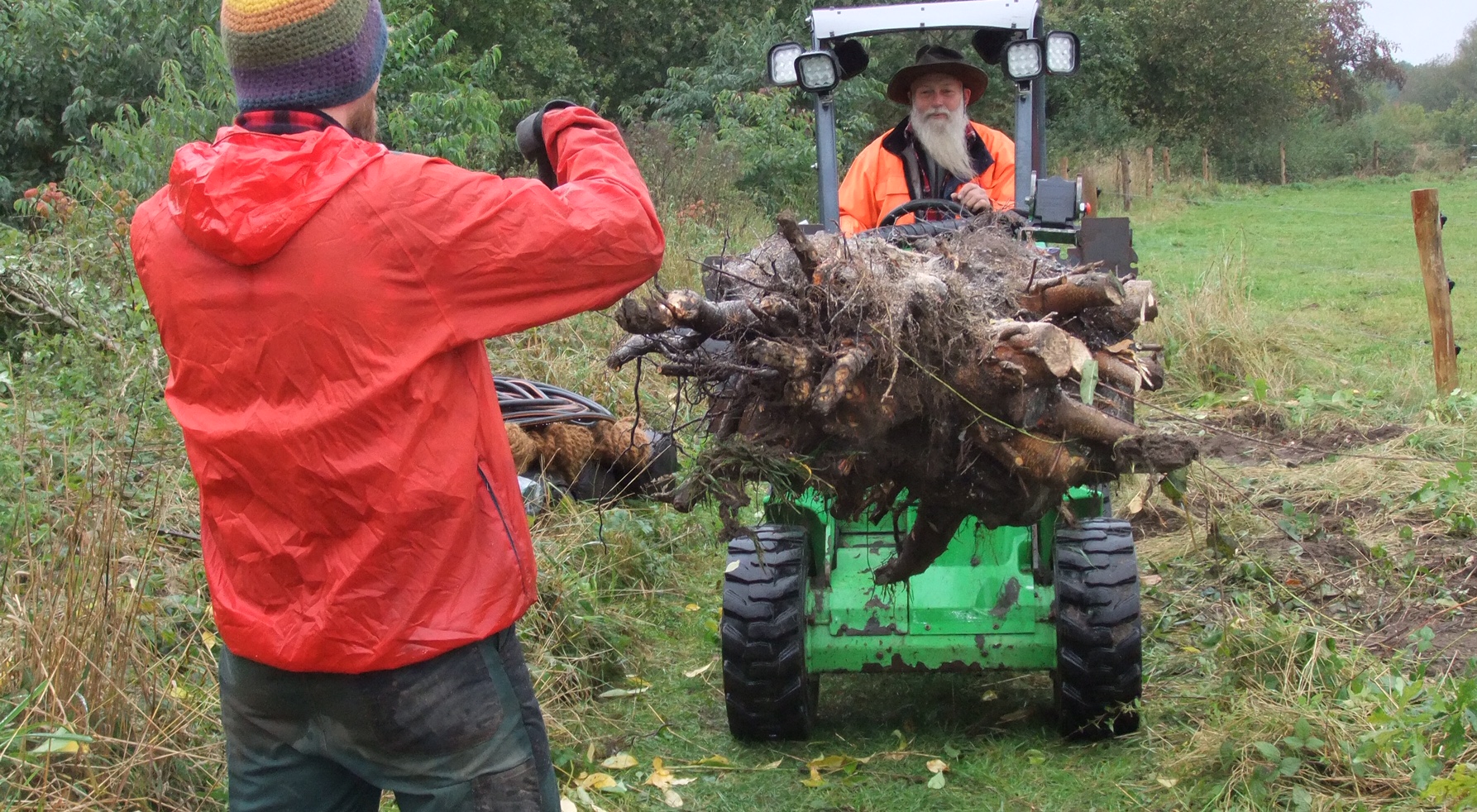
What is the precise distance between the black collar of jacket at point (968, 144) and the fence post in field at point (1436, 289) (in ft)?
11.7

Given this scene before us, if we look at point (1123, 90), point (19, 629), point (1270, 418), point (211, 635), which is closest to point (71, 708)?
point (19, 629)

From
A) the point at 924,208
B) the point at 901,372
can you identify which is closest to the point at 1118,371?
the point at 901,372

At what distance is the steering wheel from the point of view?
459cm

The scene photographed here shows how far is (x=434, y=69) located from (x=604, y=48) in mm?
13357

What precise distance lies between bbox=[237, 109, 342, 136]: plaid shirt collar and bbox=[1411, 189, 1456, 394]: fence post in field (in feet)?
23.3

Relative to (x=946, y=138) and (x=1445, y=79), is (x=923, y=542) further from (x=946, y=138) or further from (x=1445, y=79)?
(x=1445, y=79)

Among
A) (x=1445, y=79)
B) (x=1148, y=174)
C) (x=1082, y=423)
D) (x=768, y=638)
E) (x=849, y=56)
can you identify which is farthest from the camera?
(x=1445, y=79)

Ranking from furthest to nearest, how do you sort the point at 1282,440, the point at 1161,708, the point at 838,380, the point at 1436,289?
the point at 1436,289
the point at 1282,440
the point at 1161,708
the point at 838,380

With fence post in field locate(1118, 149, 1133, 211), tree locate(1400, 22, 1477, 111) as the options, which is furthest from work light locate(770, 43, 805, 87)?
tree locate(1400, 22, 1477, 111)

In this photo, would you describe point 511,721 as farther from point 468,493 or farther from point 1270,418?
point 1270,418

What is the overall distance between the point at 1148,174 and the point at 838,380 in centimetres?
2395

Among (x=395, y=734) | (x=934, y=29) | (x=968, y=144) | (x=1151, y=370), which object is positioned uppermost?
(x=934, y=29)

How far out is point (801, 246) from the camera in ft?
9.59

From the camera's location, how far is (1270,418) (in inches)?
302
